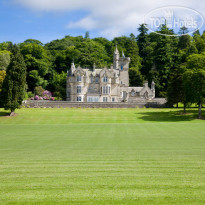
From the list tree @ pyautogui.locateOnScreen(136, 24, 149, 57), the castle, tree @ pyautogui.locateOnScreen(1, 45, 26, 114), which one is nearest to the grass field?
tree @ pyautogui.locateOnScreen(1, 45, 26, 114)

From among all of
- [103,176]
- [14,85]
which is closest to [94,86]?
[14,85]

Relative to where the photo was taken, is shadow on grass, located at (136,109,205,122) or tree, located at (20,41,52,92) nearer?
shadow on grass, located at (136,109,205,122)

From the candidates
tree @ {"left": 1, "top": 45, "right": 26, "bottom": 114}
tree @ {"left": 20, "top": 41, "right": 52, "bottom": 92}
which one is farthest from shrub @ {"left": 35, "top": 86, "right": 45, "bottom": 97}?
tree @ {"left": 1, "top": 45, "right": 26, "bottom": 114}

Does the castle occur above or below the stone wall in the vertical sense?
above

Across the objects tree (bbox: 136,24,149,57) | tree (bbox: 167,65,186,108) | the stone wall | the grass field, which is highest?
tree (bbox: 136,24,149,57)

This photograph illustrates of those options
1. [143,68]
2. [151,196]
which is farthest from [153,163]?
[143,68]

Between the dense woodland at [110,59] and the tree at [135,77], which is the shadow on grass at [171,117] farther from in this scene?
the tree at [135,77]

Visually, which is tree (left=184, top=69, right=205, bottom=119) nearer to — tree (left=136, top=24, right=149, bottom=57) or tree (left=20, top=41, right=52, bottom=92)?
tree (left=20, top=41, right=52, bottom=92)

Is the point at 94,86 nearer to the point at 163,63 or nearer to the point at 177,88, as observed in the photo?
the point at 177,88

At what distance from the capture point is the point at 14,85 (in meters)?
45.0

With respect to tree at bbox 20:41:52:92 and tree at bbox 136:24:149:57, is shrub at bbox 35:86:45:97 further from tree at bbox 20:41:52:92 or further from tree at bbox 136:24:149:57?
tree at bbox 136:24:149:57

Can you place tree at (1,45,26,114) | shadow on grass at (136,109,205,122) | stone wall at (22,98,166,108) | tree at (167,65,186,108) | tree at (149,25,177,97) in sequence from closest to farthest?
1. shadow on grass at (136,109,205,122)
2. tree at (1,45,26,114)
3. tree at (167,65,186,108)
4. stone wall at (22,98,166,108)
5. tree at (149,25,177,97)

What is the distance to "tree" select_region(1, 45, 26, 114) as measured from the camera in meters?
44.1

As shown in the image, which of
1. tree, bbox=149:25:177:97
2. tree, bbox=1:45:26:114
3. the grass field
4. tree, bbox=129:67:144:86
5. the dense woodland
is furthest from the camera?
tree, bbox=129:67:144:86
